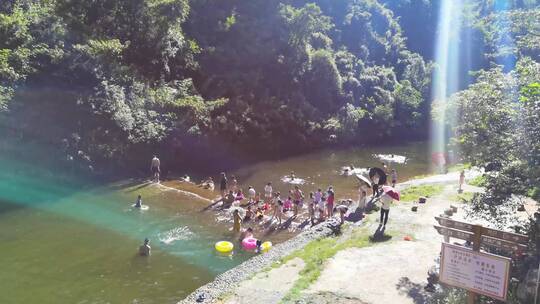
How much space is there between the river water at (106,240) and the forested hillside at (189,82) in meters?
4.33

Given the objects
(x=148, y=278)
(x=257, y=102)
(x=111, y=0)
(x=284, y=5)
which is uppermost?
(x=284, y=5)

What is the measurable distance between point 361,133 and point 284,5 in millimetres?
18074

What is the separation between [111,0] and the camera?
3591 cm

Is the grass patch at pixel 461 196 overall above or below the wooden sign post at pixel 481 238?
below

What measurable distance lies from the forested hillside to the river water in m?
4.33

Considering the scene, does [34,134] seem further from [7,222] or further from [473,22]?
[473,22]

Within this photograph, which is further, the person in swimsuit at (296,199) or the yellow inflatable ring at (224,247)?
the person in swimsuit at (296,199)

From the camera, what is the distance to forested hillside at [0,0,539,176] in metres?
29.4

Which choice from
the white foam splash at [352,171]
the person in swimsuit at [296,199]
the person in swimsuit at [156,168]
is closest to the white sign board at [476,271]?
the person in swimsuit at [296,199]

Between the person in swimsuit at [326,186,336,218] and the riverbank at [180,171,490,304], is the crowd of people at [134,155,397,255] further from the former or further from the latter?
the riverbank at [180,171,490,304]

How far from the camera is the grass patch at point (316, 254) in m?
14.2

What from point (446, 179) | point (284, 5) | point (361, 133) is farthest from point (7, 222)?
point (361, 133)

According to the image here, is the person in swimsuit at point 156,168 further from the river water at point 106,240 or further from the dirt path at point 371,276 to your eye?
the dirt path at point 371,276

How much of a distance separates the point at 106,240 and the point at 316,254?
29.1ft
